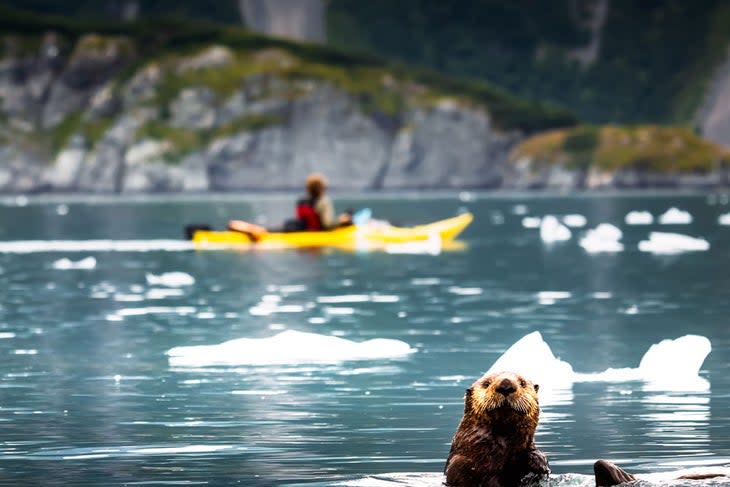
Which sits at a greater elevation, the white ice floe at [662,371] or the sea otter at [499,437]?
the sea otter at [499,437]

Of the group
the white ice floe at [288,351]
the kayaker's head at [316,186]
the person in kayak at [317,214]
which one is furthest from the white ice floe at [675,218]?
the white ice floe at [288,351]

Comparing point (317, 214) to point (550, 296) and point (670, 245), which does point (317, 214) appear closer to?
point (670, 245)

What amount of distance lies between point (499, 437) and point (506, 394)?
1.22 feet

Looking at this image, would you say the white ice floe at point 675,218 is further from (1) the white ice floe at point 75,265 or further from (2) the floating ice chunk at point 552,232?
(1) the white ice floe at point 75,265

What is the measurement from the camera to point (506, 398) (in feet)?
32.7

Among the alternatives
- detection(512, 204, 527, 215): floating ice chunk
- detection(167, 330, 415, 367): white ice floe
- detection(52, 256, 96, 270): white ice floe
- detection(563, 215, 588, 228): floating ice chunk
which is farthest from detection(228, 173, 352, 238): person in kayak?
detection(512, 204, 527, 215): floating ice chunk

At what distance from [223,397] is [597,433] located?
4.08 m

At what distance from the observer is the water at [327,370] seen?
1275cm

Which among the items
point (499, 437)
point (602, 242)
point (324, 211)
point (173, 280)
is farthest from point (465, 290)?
point (499, 437)

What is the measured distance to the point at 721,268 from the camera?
3688cm

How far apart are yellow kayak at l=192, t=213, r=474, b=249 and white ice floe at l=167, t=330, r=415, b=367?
23.8 m

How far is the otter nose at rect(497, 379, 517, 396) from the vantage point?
9922 millimetres

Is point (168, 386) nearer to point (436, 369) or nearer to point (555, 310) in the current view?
point (436, 369)

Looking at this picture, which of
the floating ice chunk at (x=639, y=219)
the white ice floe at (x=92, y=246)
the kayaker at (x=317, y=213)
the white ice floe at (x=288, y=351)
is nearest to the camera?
the white ice floe at (x=288, y=351)
